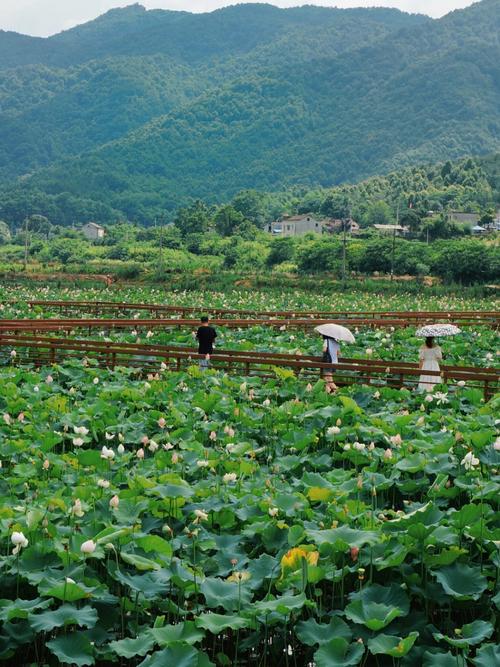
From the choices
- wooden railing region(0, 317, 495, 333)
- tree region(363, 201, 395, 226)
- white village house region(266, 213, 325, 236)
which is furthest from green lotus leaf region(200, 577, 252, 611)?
tree region(363, 201, 395, 226)

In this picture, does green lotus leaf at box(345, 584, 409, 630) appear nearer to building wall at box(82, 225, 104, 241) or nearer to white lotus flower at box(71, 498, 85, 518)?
white lotus flower at box(71, 498, 85, 518)

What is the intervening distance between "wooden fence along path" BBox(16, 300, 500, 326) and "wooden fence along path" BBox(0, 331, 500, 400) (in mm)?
7101

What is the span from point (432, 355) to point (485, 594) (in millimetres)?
8055

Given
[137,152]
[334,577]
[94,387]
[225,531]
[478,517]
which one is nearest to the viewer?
[334,577]

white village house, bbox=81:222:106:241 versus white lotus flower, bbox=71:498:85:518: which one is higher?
white lotus flower, bbox=71:498:85:518

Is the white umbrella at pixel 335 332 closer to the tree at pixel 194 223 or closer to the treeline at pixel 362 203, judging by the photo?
the treeline at pixel 362 203

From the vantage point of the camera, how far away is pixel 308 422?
32.3 feet

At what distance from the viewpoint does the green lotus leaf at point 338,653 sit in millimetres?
4367

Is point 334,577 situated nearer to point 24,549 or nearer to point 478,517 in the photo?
point 478,517

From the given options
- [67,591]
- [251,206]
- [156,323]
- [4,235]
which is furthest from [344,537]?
[4,235]

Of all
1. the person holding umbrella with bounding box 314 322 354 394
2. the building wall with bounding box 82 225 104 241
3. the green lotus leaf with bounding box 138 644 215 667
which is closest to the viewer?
the green lotus leaf with bounding box 138 644 215 667

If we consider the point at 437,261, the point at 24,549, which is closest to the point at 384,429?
the point at 24,549

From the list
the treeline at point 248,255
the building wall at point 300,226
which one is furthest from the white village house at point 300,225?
the treeline at point 248,255

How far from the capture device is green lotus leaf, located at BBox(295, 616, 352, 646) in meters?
4.63
